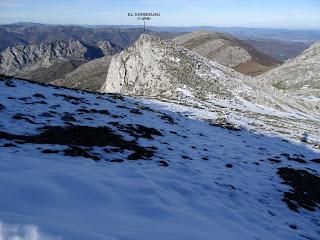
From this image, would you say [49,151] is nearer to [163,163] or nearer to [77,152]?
[77,152]

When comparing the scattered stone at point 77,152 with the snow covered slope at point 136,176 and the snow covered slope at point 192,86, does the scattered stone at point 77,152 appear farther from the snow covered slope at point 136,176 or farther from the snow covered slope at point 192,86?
the snow covered slope at point 192,86

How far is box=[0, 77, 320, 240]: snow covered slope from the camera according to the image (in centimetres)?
739

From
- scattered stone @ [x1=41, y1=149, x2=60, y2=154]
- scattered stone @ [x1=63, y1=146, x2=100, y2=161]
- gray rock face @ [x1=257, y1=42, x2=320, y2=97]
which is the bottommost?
gray rock face @ [x1=257, y1=42, x2=320, y2=97]

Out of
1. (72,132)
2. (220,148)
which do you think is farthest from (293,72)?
(72,132)

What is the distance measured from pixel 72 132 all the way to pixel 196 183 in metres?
6.53

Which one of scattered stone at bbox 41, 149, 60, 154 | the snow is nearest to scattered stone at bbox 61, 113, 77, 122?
scattered stone at bbox 41, 149, 60, 154

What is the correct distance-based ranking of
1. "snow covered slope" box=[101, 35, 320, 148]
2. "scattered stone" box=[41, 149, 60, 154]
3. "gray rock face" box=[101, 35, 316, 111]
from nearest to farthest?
1. "scattered stone" box=[41, 149, 60, 154]
2. "snow covered slope" box=[101, 35, 320, 148]
3. "gray rock face" box=[101, 35, 316, 111]

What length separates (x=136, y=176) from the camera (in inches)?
503

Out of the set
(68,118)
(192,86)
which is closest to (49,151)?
(68,118)

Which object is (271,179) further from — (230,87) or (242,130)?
(230,87)

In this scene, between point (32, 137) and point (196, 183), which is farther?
point (32, 137)

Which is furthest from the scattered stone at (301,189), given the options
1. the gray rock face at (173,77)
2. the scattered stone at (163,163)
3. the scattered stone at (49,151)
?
the gray rock face at (173,77)

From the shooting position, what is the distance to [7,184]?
313 inches

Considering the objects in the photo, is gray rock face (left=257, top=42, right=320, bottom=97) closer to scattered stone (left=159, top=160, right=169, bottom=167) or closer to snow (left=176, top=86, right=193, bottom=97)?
snow (left=176, top=86, right=193, bottom=97)
